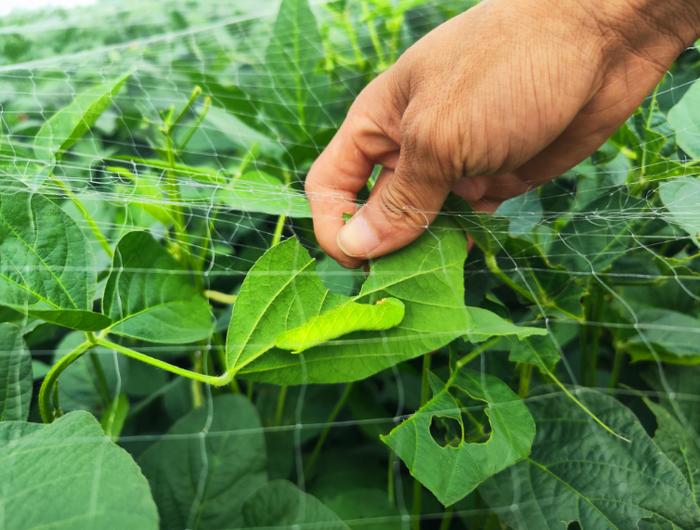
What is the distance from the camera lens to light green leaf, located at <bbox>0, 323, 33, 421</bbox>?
557 mm

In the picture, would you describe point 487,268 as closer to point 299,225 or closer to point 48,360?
point 299,225

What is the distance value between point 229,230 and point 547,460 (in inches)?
→ 21.5

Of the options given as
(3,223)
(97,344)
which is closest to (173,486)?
(97,344)

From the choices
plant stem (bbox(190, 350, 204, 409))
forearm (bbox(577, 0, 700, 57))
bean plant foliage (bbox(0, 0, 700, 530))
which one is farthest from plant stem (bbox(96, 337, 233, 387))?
forearm (bbox(577, 0, 700, 57))

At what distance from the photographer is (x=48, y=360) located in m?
0.89

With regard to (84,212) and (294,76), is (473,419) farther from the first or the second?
(294,76)

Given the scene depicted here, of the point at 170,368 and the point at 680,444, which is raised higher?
the point at 170,368

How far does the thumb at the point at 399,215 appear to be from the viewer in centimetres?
63

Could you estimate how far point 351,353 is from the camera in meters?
0.54

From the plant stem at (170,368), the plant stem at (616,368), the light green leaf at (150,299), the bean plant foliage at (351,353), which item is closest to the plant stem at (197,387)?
the bean plant foliage at (351,353)

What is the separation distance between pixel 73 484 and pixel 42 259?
0.23 metres

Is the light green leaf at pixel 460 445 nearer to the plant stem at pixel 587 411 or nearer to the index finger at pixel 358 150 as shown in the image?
the plant stem at pixel 587 411

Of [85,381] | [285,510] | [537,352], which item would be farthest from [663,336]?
[85,381]

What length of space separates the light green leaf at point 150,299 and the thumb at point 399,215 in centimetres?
17
